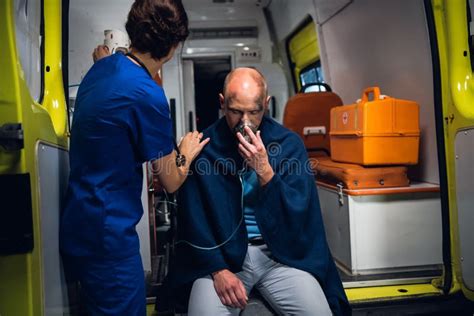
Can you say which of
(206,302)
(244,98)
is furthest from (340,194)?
(206,302)

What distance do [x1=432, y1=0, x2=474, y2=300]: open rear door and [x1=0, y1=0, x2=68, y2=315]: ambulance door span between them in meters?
2.12

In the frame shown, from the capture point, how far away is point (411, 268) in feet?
8.44

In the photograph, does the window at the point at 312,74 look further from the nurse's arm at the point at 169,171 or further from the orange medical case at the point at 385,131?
the nurse's arm at the point at 169,171

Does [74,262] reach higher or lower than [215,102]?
lower

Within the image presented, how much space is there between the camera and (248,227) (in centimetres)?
211

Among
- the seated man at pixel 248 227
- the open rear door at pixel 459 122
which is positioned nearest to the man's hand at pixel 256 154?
the seated man at pixel 248 227

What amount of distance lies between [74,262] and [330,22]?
13.3 ft

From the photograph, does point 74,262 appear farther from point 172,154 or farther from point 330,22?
point 330,22

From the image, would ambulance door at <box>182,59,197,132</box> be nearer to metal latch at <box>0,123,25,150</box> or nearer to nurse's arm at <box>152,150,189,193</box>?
nurse's arm at <box>152,150,189,193</box>

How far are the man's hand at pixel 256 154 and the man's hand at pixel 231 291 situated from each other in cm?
52

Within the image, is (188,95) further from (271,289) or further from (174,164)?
(271,289)

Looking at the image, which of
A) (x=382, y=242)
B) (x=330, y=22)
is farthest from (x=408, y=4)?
(x=382, y=242)

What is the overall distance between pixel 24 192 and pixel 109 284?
1.78ft

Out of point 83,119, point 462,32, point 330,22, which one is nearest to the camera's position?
point 83,119
